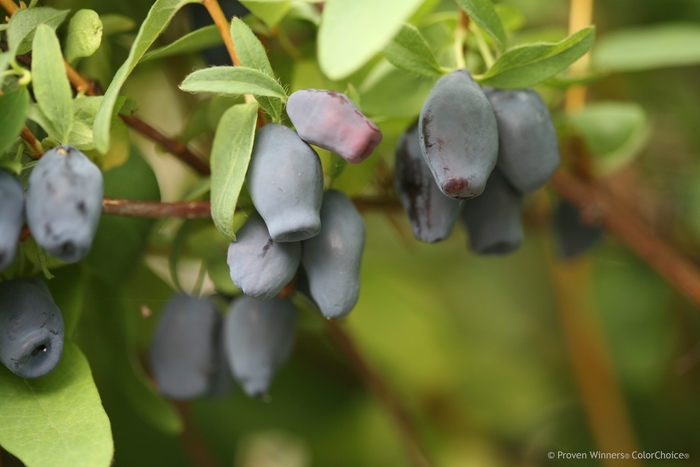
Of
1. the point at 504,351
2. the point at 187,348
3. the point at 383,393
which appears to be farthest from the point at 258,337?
the point at 504,351

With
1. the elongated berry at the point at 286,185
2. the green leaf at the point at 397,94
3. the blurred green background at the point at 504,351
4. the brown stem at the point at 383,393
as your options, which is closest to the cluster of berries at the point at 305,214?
the elongated berry at the point at 286,185

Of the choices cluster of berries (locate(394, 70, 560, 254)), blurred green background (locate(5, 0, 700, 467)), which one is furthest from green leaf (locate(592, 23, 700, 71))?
cluster of berries (locate(394, 70, 560, 254))

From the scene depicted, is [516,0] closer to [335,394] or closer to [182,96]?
[182,96]

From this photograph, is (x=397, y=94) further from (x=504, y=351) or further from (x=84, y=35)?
(x=504, y=351)

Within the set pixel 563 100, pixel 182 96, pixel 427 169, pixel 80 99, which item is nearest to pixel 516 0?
pixel 563 100

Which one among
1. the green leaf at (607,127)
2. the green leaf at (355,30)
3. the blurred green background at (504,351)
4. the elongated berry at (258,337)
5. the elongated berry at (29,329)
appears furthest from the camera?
the blurred green background at (504,351)

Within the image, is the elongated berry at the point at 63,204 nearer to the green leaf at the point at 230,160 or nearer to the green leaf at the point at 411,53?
the green leaf at the point at 230,160
